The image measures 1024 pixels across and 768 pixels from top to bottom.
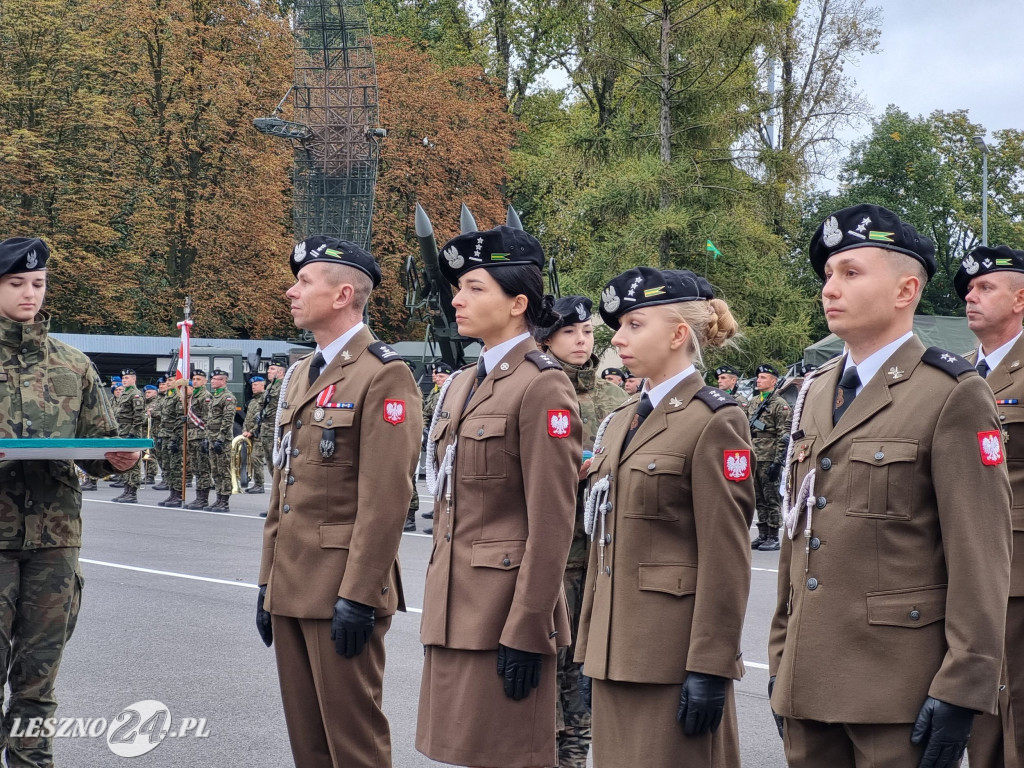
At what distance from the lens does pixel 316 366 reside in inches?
178

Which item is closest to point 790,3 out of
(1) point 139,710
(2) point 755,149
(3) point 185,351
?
(2) point 755,149

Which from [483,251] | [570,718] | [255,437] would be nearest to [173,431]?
[255,437]

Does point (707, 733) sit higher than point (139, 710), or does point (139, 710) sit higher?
point (707, 733)

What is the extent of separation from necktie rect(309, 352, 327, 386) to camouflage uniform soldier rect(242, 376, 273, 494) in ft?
53.3

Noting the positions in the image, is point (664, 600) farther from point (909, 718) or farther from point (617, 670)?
point (909, 718)

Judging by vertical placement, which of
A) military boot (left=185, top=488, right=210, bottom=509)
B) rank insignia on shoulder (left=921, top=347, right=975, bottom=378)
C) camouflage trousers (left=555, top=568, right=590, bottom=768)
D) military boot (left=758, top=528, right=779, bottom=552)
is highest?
rank insignia on shoulder (left=921, top=347, right=975, bottom=378)

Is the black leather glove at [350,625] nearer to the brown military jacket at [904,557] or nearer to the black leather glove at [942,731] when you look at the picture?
the brown military jacket at [904,557]

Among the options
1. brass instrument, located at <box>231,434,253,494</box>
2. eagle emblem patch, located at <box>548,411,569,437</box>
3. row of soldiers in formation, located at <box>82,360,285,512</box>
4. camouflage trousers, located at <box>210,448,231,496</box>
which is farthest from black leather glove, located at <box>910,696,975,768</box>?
brass instrument, located at <box>231,434,253,494</box>

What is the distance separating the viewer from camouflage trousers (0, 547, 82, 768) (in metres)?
4.50

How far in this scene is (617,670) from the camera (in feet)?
11.8

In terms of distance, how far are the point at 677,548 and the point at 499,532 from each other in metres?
0.60

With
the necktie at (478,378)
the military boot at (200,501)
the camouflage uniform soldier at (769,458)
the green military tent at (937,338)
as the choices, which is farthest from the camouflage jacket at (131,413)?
the necktie at (478,378)

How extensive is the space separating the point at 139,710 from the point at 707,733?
3.78m

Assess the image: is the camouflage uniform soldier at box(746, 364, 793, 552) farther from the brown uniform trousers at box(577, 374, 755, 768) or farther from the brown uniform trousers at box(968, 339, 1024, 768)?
the brown uniform trousers at box(577, 374, 755, 768)
